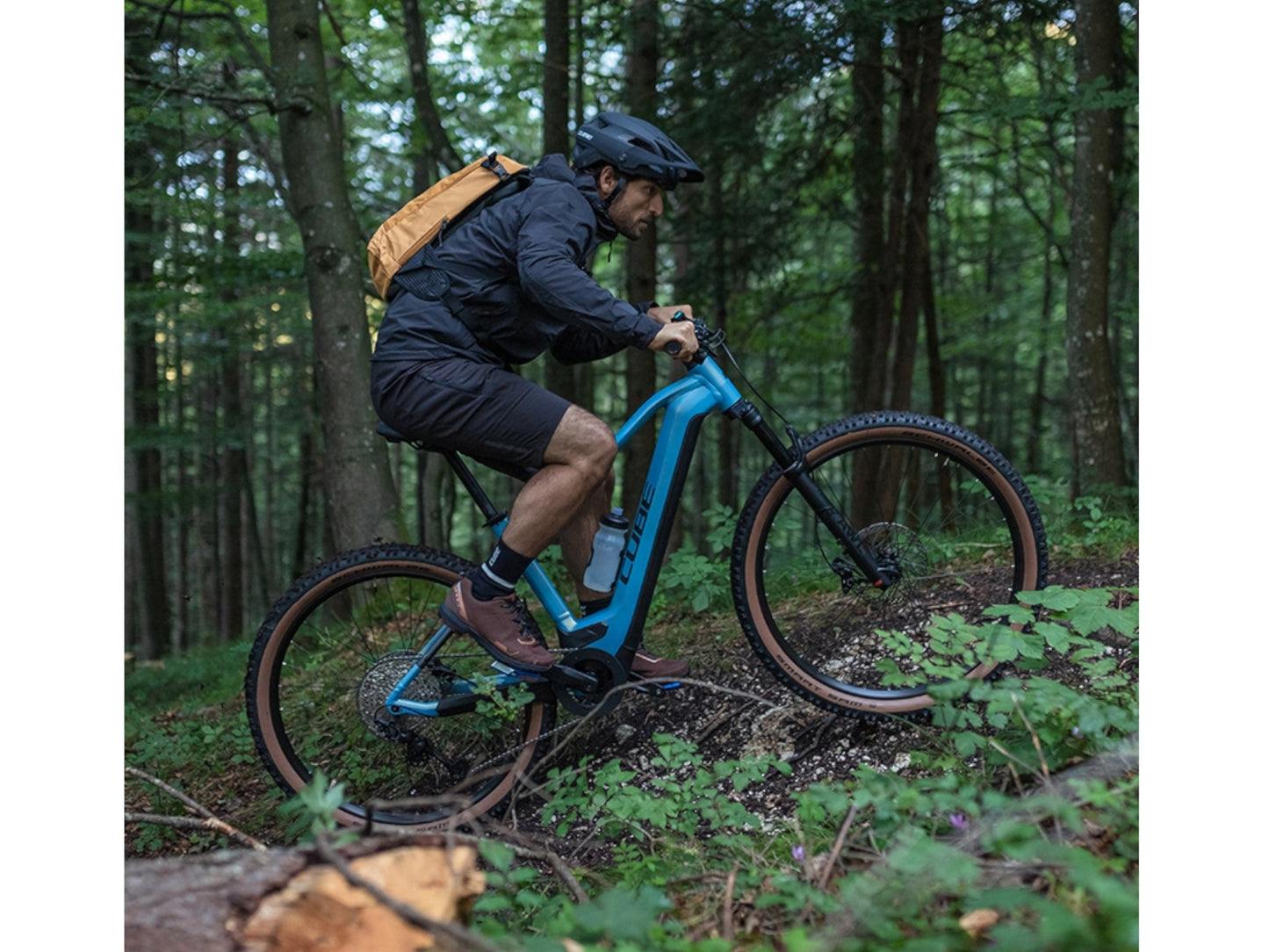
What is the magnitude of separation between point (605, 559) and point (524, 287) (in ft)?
3.27

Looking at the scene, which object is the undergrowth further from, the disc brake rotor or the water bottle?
the water bottle

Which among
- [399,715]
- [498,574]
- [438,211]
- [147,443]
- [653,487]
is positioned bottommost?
[399,715]

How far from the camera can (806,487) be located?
10.1ft

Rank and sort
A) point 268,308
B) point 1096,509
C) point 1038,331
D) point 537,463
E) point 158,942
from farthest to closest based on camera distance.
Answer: point 1038,331 < point 268,308 < point 1096,509 < point 537,463 < point 158,942

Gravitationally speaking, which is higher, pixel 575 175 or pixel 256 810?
pixel 575 175

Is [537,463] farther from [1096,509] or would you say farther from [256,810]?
[1096,509]

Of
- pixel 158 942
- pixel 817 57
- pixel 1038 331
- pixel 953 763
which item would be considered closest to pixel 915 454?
pixel 953 763

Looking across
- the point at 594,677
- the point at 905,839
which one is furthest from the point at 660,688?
the point at 905,839

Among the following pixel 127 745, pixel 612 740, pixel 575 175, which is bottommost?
pixel 127 745

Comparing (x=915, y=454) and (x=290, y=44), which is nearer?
(x=915, y=454)

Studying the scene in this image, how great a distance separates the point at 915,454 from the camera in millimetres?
3408

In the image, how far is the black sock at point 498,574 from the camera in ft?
9.72

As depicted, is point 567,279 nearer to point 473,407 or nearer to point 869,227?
point 473,407

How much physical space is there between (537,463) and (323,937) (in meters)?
1.63
